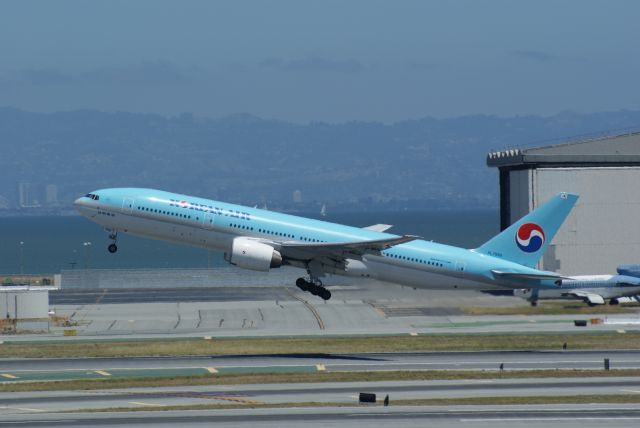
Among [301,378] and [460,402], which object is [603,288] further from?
[460,402]

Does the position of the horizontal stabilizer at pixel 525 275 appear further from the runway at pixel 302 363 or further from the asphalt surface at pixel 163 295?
the asphalt surface at pixel 163 295

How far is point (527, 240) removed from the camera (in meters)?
69.1

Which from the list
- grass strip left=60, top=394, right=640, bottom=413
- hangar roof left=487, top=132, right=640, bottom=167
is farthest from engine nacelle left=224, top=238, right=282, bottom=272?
hangar roof left=487, top=132, right=640, bottom=167

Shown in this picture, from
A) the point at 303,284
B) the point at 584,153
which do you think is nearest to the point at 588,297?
the point at 584,153

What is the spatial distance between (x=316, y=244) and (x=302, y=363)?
7.05m

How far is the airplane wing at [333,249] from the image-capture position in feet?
211

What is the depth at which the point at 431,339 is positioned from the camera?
73000 millimetres

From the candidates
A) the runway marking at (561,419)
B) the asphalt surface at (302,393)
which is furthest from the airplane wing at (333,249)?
the runway marking at (561,419)

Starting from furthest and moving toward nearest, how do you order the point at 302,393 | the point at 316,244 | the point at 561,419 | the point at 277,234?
1. the point at 277,234
2. the point at 316,244
3. the point at 302,393
4. the point at 561,419

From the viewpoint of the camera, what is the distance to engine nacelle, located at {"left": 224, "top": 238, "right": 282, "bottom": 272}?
64.9 m

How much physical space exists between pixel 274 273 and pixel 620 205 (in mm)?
43665

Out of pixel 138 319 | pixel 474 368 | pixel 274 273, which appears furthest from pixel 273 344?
pixel 274 273

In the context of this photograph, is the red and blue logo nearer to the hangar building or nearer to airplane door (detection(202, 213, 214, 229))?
airplane door (detection(202, 213, 214, 229))

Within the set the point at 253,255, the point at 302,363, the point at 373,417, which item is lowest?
the point at 373,417
